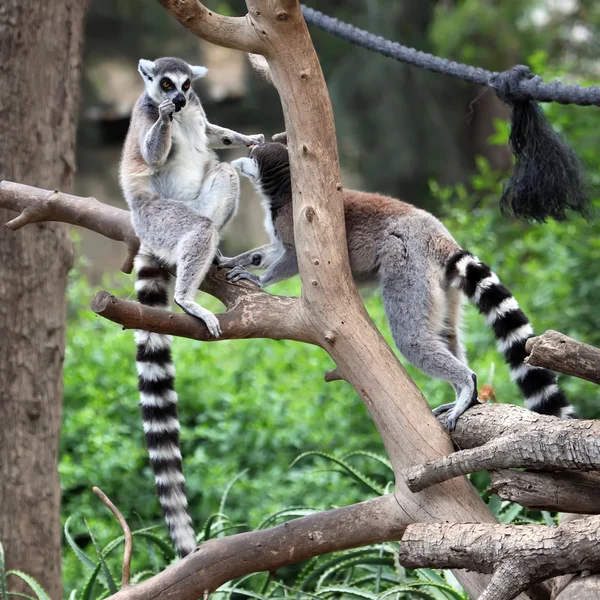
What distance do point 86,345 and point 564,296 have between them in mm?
3504

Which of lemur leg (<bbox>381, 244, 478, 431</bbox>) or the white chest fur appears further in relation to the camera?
the white chest fur

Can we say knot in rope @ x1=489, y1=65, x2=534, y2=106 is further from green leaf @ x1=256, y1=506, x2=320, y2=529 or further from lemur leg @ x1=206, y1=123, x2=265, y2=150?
green leaf @ x1=256, y1=506, x2=320, y2=529

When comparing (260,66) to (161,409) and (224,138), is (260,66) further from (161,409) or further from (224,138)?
(161,409)

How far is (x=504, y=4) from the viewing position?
27.9ft

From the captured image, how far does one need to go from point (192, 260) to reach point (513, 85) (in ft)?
4.03

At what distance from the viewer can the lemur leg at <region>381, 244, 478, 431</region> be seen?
2.56 meters

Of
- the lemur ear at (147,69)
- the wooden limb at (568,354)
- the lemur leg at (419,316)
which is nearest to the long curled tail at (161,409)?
the lemur ear at (147,69)

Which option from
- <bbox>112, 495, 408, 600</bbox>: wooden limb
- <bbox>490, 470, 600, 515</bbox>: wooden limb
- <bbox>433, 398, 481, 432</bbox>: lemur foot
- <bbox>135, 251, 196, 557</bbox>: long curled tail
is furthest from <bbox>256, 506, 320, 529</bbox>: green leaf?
<bbox>490, 470, 600, 515</bbox>: wooden limb

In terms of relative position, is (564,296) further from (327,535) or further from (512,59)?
(512,59)

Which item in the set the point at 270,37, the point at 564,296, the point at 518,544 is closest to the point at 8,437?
the point at 270,37

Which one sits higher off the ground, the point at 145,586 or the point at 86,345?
the point at 86,345

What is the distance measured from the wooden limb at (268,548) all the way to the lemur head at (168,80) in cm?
158

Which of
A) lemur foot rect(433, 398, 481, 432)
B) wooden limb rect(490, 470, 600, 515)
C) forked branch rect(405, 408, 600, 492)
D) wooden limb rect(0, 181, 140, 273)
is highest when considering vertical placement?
wooden limb rect(0, 181, 140, 273)

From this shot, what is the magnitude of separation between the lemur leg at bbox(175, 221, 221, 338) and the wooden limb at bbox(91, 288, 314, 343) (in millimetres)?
253
